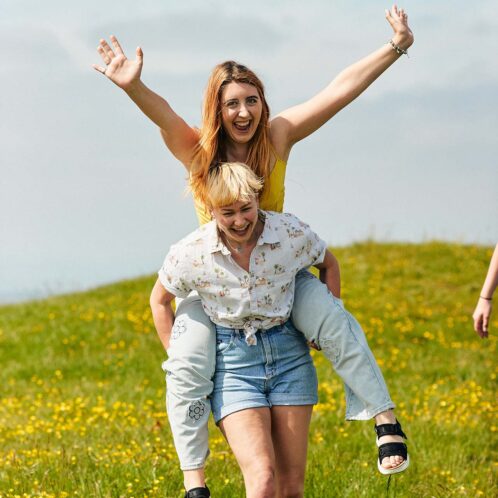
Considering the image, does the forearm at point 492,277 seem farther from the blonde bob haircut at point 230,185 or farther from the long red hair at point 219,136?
the blonde bob haircut at point 230,185

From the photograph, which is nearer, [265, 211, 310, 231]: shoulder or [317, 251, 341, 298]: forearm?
[265, 211, 310, 231]: shoulder

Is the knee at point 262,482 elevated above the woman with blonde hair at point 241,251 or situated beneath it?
situated beneath

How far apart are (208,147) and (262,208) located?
479 mm

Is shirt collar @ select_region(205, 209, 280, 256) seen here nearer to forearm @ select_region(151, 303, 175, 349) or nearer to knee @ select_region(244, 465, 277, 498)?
forearm @ select_region(151, 303, 175, 349)

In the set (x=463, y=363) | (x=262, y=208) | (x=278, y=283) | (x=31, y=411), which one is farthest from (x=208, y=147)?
(x=463, y=363)

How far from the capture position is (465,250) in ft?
64.3

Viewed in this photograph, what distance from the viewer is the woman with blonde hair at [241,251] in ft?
16.4

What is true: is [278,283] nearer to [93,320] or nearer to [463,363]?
[463,363]

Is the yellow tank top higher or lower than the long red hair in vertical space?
lower

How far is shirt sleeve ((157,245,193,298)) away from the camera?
16.2 ft

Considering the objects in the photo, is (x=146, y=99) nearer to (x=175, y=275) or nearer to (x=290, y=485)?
(x=175, y=275)

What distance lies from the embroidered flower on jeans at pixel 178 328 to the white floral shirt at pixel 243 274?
18cm

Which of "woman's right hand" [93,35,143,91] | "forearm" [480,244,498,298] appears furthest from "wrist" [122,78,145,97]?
"forearm" [480,244,498,298]

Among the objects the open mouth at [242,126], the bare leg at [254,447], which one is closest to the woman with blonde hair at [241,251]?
the open mouth at [242,126]
